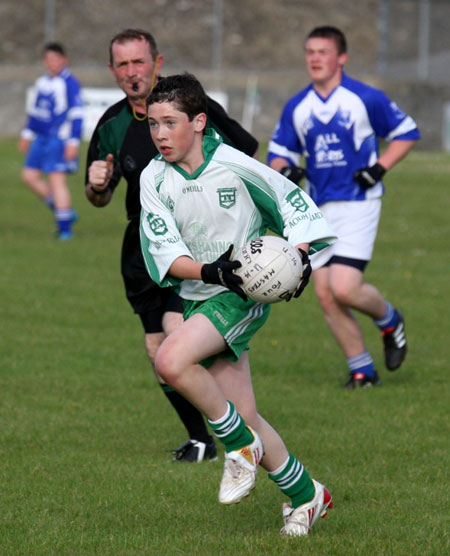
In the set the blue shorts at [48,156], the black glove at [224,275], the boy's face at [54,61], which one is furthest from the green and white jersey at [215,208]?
the boy's face at [54,61]

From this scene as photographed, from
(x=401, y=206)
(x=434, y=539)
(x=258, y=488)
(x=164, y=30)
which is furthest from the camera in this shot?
(x=164, y=30)

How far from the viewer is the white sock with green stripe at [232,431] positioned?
4887mm

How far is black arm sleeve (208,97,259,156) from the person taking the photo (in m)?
6.37

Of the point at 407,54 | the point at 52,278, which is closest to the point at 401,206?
the point at 52,278

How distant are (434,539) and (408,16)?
108 ft

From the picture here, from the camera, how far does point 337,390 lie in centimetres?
852

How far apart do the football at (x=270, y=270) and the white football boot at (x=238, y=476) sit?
0.63 metres

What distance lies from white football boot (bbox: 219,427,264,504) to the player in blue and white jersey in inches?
148

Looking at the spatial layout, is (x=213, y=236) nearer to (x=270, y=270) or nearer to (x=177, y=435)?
(x=270, y=270)

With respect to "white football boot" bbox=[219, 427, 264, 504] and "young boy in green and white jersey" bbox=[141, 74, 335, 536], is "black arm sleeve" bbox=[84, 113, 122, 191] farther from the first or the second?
"white football boot" bbox=[219, 427, 264, 504]

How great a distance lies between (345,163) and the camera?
28.2ft

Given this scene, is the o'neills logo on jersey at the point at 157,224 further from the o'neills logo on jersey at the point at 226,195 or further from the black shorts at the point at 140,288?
the black shorts at the point at 140,288

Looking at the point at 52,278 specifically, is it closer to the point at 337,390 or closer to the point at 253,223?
the point at 337,390

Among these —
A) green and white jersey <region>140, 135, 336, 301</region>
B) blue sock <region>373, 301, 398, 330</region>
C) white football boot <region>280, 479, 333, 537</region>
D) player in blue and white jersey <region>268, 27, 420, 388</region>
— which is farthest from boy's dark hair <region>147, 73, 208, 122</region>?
blue sock <region>373, 301, 398, 330</region>
